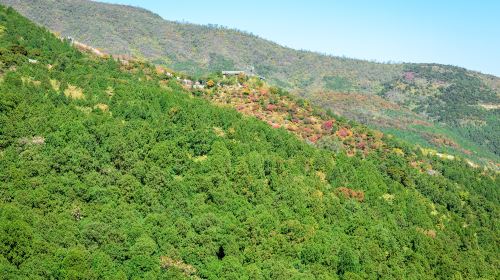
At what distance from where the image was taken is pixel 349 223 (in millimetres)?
74938

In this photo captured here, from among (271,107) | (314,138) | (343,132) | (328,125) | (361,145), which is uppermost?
(271,107)

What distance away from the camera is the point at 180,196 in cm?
6506

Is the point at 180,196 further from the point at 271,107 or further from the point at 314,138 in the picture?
the point at 271,107

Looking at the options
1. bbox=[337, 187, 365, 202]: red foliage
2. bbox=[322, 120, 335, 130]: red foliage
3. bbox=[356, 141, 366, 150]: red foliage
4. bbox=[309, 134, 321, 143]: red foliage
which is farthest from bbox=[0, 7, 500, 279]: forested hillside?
bbox=[322, 120, 335, 130]: red foliage

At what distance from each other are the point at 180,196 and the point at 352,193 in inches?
1155

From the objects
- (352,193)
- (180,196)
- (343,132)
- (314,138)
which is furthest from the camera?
(343,132)

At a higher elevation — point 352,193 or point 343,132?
point 343,132

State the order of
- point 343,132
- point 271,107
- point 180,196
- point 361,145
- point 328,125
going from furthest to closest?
point 271,107 → point 328,125 → point 343,132 → point 361,145 → point 180,196

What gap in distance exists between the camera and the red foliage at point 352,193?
8094 centimetres

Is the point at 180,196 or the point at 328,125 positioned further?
the point at 328,125

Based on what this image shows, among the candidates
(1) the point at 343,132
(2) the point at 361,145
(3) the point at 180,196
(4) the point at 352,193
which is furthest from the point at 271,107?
(3) the point at 180,196

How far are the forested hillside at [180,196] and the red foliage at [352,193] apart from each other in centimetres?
28

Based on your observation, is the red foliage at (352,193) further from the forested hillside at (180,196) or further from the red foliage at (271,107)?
the red foliage at (271,107)

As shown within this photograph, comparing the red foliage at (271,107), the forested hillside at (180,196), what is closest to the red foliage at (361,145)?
the forested hillside at (180,196)
